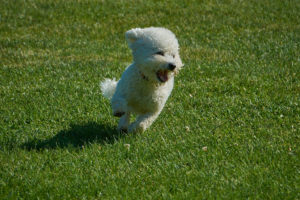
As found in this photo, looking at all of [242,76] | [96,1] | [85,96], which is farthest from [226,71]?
[96,1]

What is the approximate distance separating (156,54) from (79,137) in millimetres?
1520

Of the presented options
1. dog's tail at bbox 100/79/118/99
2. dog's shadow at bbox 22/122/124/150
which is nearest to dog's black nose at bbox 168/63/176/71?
dog's shadow at bbox 22/122/124/150

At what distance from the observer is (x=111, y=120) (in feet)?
21.3

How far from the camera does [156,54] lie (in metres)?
5.28

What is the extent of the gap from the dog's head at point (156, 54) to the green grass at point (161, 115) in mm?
834

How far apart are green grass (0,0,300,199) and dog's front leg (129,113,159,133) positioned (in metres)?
0.10

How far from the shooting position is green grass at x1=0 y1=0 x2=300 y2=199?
4.53 m

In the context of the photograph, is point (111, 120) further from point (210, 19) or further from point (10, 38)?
point (210, 19)

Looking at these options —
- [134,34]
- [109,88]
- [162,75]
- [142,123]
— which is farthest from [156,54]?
[109,88]

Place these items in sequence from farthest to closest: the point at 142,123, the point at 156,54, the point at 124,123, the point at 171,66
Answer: the point at 124,123
the point at 142,123
the point at 156,54
the point at 171,66

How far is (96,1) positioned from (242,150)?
31.4 feet

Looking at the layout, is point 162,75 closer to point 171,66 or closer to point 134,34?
point 171,66

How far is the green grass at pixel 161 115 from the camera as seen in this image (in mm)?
4531

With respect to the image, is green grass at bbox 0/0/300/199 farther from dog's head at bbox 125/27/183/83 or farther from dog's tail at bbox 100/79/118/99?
dog's head at bbox 125/27/183/83
